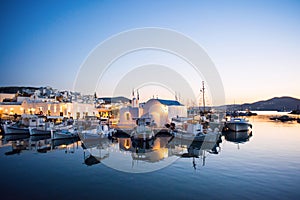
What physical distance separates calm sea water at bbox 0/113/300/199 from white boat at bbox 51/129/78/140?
5.50 metres

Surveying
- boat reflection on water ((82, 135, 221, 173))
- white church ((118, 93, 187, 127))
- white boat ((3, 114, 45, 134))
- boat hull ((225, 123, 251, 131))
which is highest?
white church ((118, 93, 187, 127))

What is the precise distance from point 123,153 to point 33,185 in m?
8.20

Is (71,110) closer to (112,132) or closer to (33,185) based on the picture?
(112,132)

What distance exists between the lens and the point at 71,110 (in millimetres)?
45562

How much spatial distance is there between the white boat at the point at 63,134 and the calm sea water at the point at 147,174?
5501 millimetres

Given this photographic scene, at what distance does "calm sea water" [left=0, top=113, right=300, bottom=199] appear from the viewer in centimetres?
922

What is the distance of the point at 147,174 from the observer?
12125 mm

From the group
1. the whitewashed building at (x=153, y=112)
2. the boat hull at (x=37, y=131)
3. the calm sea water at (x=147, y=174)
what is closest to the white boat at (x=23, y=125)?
the boat hull at (x=37, y=131)

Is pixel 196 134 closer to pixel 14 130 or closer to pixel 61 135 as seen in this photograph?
pixel 61 135

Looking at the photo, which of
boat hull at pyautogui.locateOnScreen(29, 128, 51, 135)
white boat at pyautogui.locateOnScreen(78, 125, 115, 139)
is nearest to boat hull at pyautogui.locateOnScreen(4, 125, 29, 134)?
boat hull at pyautogui.locateOnScreen(29, 128, 51, 135)

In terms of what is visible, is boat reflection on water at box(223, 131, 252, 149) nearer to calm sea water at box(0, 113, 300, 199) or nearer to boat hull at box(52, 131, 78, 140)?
calm sea water at box(0, 113, 300, 199)

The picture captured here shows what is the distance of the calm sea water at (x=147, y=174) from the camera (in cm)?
922

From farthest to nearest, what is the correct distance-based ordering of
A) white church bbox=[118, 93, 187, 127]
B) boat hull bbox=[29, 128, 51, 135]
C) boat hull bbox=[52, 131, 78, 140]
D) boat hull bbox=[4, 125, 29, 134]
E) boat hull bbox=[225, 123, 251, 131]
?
boat hull bbox=[225, 123, 251, 131] < white church bbox=[118, 93, 187, 127] < boat hull bbox=[4, 125, 29, 134] < boat hull bbox=[29, 128, 51, 135] < boat hull bbox=[52, 131, 78, 140]

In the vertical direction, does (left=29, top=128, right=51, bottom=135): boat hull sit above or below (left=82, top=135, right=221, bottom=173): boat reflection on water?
above
